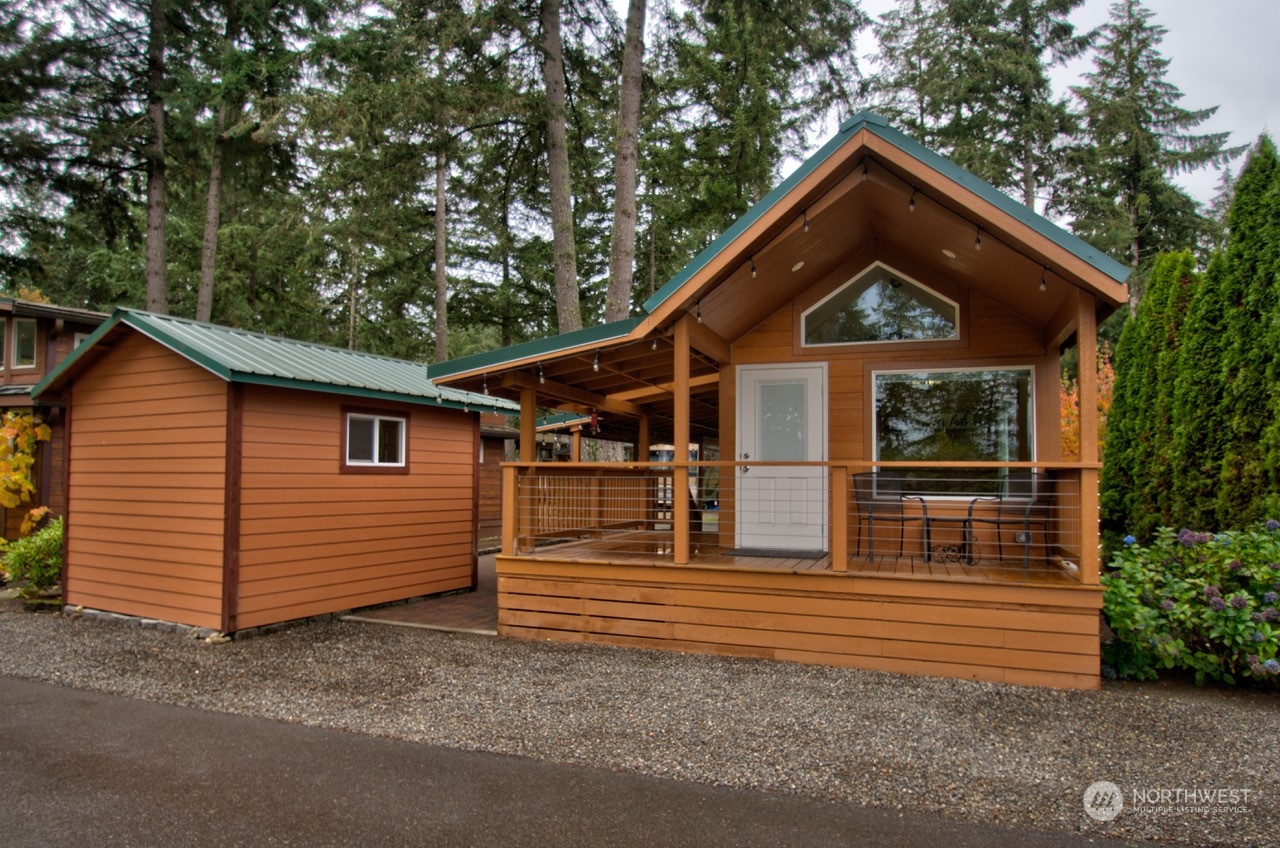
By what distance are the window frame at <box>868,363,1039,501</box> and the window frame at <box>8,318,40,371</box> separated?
1412cm

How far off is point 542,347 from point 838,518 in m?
3.13

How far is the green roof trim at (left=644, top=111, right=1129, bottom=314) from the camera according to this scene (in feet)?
17.7

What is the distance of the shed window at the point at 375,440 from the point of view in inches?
340

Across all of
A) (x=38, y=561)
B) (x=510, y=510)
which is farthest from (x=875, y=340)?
(x=38, y=561)

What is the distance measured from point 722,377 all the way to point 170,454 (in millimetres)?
5833

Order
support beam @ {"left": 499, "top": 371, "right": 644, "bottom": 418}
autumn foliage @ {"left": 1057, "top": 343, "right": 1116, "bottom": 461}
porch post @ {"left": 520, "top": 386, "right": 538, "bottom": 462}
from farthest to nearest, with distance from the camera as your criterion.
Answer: autumn foliage @ {"left": 1057, "top": 343, "right": 1116, "bottom": 461} → porch post @ {"left": 520, "top": 386, "right": 538, "bottom": 462} → support beam @ {"left": 499, "top": 371, "right": 644, "bottom": 418}

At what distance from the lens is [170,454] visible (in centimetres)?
779

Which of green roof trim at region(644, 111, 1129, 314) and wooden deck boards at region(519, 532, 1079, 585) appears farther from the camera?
wooden deck boards at region(519, 532, 1079, 585)

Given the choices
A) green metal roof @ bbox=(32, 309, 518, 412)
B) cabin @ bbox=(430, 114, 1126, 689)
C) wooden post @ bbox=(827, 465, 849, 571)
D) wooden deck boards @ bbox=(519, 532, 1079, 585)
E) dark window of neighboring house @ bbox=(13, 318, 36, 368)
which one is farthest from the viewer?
dark window of neighboring house @ bbox=(13, 318, 36, 368)

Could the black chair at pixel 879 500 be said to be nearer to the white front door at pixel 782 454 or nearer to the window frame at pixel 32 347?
the white front door at pixel 782 454

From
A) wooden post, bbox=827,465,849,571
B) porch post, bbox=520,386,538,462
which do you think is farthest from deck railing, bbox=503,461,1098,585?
porch post, bbox=520,386,538,462

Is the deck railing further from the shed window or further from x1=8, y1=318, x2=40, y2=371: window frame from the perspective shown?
x1=8, y1=318, x2=40, y2=371: window frame

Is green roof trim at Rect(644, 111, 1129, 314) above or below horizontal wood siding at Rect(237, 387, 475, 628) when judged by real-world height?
above

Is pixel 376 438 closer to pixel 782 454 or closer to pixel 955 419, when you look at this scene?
pixel 782 454
